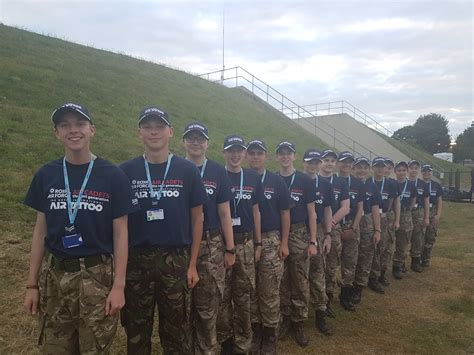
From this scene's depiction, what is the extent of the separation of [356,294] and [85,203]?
4.75m

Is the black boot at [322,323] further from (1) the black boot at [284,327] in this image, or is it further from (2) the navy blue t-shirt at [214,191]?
(2) the navy blue t-shirt at [214,191]

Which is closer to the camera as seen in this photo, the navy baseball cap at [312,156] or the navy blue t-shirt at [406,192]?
the navy baseball cap at [312,156]

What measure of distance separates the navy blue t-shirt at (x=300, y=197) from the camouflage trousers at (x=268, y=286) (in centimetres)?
56

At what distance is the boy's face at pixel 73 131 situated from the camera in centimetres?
253

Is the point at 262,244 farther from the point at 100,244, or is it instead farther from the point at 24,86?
the point at 24,86

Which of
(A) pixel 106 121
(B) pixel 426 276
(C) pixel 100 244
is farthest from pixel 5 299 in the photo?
(A) pixel 106 121

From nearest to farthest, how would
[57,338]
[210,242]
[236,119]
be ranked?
[57,338], [210,242], [236,119]

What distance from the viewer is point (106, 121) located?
Answer: 1170 cm

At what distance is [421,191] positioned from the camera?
8031 mm

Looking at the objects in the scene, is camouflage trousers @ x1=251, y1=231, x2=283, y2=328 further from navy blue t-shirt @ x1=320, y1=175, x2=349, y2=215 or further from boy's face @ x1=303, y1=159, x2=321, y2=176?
navy blue t-shirt @ x1=320, y1=175, x2=349, y2=215

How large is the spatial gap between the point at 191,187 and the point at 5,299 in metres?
3.04

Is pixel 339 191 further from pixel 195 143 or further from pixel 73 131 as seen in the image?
pixel 73 131

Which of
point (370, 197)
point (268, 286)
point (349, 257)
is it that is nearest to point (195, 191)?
point (268, 286)

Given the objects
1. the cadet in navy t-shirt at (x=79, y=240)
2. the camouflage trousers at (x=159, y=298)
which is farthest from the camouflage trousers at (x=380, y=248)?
the cadet in navy t-shirt at (x=79, y=240)
